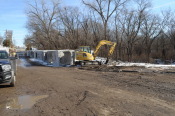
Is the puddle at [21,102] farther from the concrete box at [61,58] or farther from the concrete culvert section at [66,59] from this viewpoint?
the concrete culvert section at [66,59]

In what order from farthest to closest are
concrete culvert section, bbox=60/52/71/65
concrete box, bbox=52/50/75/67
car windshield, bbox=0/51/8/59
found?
concrete culvert section, bbox=60/52/71/65 → concrete box, bbox=52/50/75/67 → car windshield, bbox=0/51/8/59

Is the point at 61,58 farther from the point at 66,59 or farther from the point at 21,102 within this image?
the point at 21,102

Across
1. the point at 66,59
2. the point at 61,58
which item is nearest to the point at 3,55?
the point at 61,58

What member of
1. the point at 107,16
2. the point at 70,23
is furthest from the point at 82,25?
the point at 107,16

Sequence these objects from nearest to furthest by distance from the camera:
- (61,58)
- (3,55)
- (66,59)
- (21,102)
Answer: (21,102)
(3,55)
(61,58)
(66,59)

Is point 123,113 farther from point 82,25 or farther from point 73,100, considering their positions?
point 82,25

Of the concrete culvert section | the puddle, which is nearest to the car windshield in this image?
the puddle

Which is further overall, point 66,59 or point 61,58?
point 66,59

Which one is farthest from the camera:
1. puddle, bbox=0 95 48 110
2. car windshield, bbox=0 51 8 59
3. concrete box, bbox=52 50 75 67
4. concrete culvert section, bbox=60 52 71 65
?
concrete culvert section, bbox=60 52 71 65

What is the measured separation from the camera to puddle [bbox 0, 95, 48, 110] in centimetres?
539

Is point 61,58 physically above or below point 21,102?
above

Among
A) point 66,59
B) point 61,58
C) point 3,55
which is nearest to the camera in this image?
point 3,55

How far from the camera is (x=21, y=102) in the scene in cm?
595

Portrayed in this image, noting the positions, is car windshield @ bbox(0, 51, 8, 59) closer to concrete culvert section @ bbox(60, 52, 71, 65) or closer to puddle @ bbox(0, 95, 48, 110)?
puddle @ bbox(0, 95, 48, 110)
